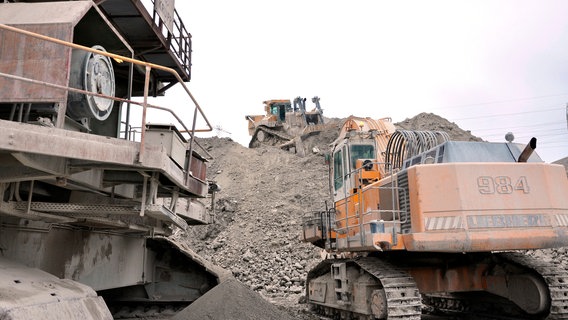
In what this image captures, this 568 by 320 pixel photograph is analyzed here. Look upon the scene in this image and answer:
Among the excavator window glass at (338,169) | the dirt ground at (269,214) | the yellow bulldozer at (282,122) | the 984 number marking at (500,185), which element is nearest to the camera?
the 984 number marking at (500,185)

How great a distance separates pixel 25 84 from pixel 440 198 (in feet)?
16.0

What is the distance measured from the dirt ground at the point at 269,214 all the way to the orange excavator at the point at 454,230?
2568mm

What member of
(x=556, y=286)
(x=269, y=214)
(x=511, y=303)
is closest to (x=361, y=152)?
(x=511, y=303)

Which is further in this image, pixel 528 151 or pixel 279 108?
pixel 279 108

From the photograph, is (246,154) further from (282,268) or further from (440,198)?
(440,198)

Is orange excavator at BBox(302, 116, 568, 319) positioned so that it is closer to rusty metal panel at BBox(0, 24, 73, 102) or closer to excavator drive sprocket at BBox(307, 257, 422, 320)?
excavator drive sprocket at BBox(307, 257, 422, 320)

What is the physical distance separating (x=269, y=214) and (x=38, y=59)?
61.0ft

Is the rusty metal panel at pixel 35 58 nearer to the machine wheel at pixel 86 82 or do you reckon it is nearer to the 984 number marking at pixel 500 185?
the machine wheel at pixel 86 82

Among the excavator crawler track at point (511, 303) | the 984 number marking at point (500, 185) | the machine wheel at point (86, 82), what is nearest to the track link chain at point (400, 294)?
the 984 number marking at point (500, 185)

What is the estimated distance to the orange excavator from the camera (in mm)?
6148

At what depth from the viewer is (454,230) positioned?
240 inches

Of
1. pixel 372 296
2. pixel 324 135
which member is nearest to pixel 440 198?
pixel 372 296

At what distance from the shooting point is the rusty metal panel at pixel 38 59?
4.04 metres

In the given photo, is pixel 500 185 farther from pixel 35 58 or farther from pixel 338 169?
pixel 35 58
